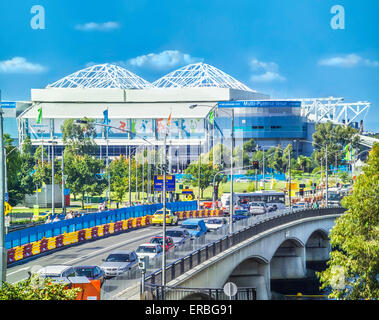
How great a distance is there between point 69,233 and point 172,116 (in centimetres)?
5776

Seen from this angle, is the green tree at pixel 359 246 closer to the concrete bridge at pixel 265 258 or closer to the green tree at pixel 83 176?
the concrete bridge at pixel 265 258

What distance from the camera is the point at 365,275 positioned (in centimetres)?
2164

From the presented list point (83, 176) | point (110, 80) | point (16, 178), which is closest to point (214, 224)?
point (16, 178)

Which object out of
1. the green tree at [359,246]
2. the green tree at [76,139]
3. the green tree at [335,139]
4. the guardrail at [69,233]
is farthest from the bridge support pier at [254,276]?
the green tree at [76,139]

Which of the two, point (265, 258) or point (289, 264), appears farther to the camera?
point (289, 264)

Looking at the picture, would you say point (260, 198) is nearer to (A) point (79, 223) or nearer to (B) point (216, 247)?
(A) point (79, 223)

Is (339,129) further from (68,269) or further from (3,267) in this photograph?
(3,267)

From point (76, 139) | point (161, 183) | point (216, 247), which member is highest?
point (76, 139)

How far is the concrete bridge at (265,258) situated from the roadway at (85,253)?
7.13 m

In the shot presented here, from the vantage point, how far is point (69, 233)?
45562mm

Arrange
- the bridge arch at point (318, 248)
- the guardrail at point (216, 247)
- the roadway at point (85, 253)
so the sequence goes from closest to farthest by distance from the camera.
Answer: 1. the guardrail at point (216, 247)
2. the roadway at point (85, 253)
3. the bridge arch at point (318, 248)

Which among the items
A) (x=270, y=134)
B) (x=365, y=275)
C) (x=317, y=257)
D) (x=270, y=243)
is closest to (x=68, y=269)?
(x=365, y=275)

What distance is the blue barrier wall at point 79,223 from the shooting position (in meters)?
38.7
